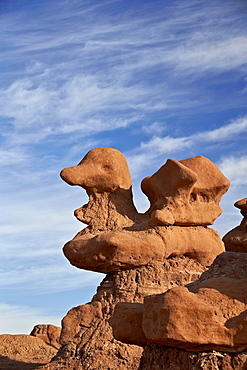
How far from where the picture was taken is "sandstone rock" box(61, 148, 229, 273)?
41.8 ft

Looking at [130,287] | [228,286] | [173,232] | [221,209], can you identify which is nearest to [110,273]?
[130,287]

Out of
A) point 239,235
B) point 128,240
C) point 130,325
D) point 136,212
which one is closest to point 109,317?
point 128,240

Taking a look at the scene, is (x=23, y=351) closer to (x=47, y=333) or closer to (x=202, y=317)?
(x=47, y=333)

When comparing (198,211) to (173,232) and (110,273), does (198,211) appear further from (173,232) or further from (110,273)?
(110,273)

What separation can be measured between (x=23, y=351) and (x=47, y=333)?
7.20ft

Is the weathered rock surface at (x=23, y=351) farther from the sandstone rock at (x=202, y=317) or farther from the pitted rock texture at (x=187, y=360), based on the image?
the sandstone rock at (x=202, y=317)

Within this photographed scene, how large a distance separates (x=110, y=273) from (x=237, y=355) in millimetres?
6718

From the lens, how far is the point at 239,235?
14188 millimetres

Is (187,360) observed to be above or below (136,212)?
below

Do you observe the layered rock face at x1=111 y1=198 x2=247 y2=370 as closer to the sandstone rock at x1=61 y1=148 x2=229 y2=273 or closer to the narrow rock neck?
the sandstone rock at x1=61 y1=148 x2=229 y2=273

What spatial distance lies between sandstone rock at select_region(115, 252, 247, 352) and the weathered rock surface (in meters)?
10.1

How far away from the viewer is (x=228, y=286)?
273 inches

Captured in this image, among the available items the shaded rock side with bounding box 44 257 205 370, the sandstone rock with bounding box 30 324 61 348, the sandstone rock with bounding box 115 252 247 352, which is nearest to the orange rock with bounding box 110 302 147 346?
the sandstone rock with bounding box 115 252 247 352

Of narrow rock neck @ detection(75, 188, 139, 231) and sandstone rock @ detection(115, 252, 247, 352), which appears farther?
narrow rock neck @ detection(75, 188, 139, 231)
